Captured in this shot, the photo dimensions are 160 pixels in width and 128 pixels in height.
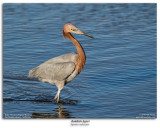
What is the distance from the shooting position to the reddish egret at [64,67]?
363 inches

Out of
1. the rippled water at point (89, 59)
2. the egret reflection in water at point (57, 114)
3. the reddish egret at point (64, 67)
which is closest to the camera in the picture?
the egret reflection in water at point (57, 114)

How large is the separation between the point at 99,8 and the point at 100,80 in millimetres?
5266

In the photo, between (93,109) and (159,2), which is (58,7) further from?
(93,109)

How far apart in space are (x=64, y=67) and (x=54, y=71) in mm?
335

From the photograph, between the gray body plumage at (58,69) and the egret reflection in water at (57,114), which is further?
the gray body plumage at (58,69)

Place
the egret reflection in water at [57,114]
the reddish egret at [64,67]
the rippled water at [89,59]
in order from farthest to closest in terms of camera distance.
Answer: the reddish egret at [64,67], the rippled water at [89,59], the egret reflection in water at [57,114]

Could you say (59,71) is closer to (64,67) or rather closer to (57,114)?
(64,67)

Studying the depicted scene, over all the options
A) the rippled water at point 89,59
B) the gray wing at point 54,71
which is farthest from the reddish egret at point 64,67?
the rippled water at point 89,59

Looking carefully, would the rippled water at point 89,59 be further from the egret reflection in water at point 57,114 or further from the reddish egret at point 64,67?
the reddish egret at point 64,67

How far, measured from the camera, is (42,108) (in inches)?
360

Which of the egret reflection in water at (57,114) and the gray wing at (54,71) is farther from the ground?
the gray wing at (54,71)

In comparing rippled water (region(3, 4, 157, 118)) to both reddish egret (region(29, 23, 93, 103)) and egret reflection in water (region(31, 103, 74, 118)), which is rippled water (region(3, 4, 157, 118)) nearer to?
egret reflection in water (region(31, 103, 74, 118))

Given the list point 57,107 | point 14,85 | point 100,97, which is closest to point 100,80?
point 100,97

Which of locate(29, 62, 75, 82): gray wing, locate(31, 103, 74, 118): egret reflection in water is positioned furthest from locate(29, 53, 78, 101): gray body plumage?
locate(31, 103, 74, 118): egret reflection in water
